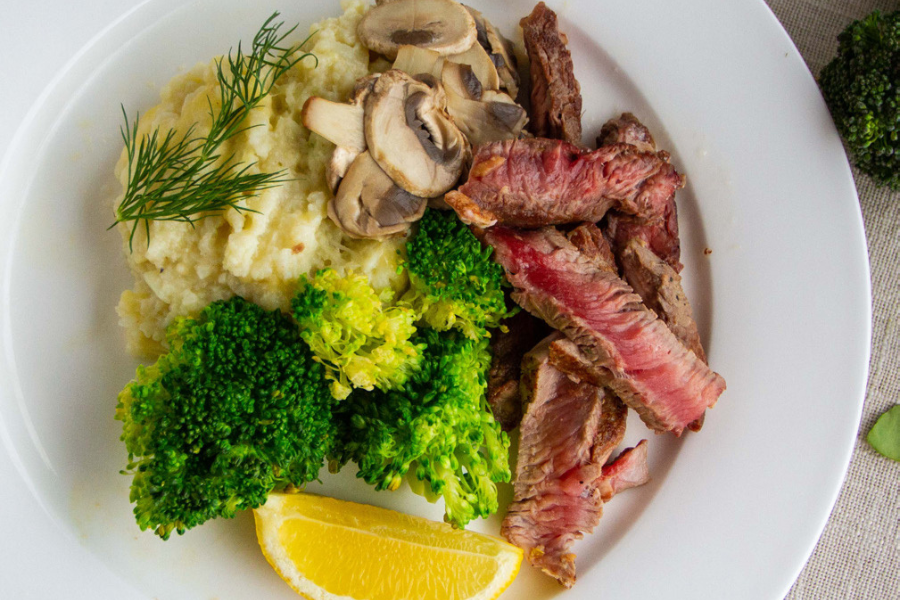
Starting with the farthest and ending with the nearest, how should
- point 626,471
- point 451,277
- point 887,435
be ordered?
1. point 887,435
2. point 626,471
3. point 451,277

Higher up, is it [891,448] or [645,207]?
[645,207]

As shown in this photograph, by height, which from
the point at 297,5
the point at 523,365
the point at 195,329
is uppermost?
the point at 297,5

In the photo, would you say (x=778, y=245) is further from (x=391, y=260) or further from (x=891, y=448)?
(x=391, y=260)

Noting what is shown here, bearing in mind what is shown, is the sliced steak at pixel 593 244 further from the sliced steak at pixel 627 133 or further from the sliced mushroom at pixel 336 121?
the sliced mushroom at pixel 336 121

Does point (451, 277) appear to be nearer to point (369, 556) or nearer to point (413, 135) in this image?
point (413, 135)

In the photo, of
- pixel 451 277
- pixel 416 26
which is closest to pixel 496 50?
pixel 416 26

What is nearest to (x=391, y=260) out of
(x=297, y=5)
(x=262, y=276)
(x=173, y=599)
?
(x=262, y=276)
